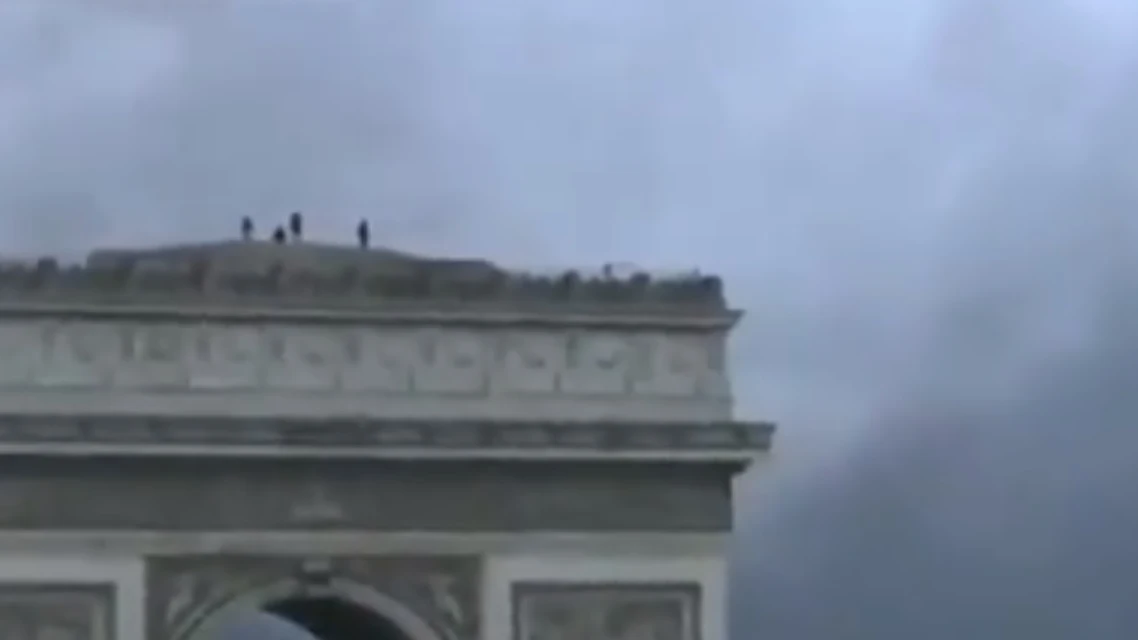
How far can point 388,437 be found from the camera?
61719 mm

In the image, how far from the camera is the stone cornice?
61.2 meters

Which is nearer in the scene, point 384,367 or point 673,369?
point 384,367

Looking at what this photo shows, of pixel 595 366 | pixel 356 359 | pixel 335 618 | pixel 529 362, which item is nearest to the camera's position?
pixel 356 359

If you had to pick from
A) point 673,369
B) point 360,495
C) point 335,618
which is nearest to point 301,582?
point 360,495

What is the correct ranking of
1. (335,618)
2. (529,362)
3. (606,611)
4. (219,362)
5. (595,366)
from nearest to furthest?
(219,362) < (606,611) < (529,362) < (595,366) < (335,618)

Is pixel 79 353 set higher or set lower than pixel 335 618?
higher

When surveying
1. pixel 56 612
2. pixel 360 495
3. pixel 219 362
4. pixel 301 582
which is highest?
pixel 219 362

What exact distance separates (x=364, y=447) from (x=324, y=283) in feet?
5.17

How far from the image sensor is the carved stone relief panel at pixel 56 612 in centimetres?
6100

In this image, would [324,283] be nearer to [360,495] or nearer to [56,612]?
[360,495]

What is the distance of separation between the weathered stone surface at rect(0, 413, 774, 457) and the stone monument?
0.02 metres

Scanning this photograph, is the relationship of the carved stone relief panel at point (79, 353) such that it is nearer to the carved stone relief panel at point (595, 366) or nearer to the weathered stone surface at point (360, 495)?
the weathered stone surface at point (360, 495)

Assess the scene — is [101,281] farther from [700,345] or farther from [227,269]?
[700,345]

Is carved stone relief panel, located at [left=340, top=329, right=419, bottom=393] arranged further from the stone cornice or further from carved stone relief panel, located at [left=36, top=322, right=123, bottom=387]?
carved stone relief panel, located at [left=36, top=322, right=123, bottom=387]
